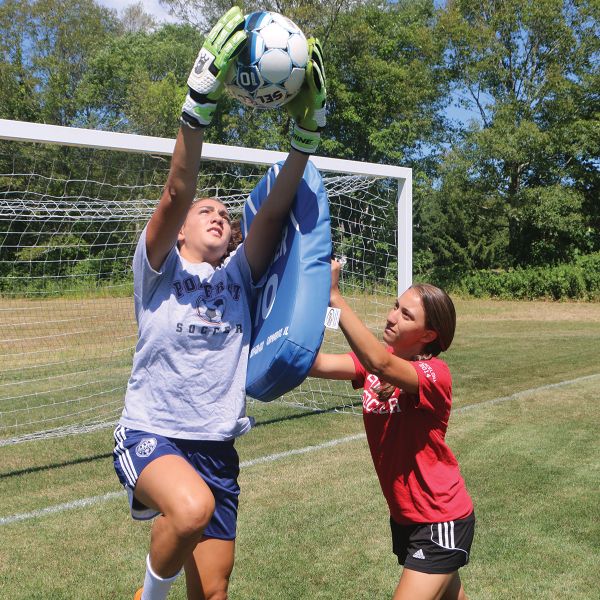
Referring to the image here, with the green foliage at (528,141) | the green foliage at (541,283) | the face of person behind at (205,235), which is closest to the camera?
the face of person behind at (205,235)

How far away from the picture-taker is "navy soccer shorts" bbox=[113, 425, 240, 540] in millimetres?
2967

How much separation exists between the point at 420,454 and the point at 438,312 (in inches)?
24.1

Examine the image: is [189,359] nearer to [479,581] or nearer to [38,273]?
[479,581]

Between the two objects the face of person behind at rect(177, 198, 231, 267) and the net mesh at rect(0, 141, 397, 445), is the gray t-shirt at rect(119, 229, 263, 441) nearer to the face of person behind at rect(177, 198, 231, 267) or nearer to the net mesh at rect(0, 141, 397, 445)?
the face of person behind at rect(177, 198, 231, 267)

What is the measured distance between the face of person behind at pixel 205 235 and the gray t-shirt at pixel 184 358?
13 cm

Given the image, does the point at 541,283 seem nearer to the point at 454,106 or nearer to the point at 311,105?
the point at 454,106

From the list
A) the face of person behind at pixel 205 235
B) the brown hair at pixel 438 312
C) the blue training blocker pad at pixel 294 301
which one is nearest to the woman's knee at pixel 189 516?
the blue training blocker pad at pixel 294 301

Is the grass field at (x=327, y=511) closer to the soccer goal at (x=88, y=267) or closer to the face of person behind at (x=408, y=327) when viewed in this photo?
the soccer goal at (x=88, y=267)

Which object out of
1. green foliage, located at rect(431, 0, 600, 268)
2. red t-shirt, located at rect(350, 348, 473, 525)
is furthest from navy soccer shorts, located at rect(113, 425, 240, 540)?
green foliage, located at rect(431, 0, 600, 268)

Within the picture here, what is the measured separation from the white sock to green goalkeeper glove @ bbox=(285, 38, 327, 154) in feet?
5.77

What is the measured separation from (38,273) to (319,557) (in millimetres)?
6627

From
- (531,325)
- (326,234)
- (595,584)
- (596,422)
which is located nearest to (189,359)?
(326,234)

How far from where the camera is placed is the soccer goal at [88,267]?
28.5 feet


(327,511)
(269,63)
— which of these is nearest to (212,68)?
(269,63)
